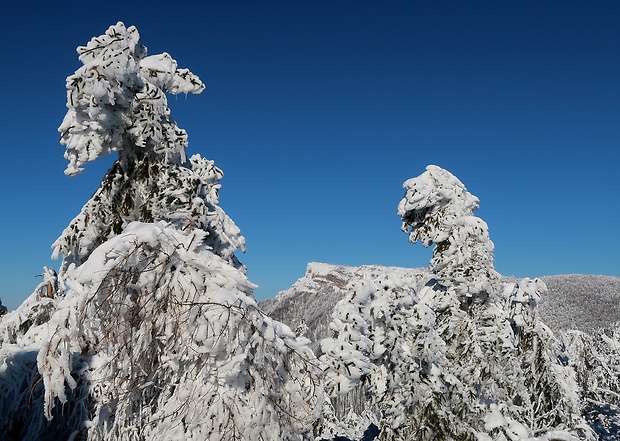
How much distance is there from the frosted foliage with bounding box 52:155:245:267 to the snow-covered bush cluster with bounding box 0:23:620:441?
2 cm

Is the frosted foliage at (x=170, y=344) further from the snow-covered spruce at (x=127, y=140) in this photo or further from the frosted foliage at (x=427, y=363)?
the snow-covered spruce at (x=127, y=140)

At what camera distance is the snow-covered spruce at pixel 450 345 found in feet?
21.6

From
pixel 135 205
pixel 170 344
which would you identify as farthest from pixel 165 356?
pixel 135 205

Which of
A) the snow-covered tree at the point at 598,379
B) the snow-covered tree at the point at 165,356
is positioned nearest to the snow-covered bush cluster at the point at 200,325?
the snow-covered tree at the point at 165,356

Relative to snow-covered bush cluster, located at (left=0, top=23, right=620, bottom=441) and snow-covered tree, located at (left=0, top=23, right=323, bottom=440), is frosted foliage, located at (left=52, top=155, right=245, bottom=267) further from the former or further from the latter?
snow-covered tree, located at (left=0, top=23, right=323, bottom=440)

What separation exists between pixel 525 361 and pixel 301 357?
9.58m

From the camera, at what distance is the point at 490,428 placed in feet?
25.7

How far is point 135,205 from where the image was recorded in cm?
558

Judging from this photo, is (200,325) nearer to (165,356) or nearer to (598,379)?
(165,356)

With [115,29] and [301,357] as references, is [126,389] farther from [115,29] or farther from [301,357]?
[115,29]

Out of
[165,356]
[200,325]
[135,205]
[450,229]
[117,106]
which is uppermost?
[117,106]

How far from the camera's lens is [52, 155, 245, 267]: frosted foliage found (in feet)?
17.5

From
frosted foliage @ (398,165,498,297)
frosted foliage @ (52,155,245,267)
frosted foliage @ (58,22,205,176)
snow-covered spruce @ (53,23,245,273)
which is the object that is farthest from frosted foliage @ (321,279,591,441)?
frosted foliage @ (58,22,205,176)

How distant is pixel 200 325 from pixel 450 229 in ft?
22.6
